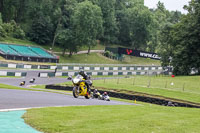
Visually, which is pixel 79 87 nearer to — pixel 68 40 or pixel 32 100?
pixel 32 100

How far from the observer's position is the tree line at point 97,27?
6022 centimetres

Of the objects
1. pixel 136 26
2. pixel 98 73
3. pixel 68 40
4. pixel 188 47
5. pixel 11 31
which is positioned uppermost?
pixel 136 26

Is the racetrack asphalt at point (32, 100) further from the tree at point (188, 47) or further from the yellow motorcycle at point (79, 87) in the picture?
the tree at point (188, 47)

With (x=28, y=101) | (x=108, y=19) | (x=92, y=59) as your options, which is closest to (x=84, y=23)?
(x=92, y=59)

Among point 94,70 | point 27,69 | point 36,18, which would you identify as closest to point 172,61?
point 94,70

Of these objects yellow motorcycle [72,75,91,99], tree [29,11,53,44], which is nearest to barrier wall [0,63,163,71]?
tree [29,11,53,44]

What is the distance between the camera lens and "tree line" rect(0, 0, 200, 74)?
60219mm

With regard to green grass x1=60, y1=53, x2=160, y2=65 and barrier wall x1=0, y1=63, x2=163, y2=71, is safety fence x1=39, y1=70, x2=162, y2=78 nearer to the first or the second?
barrier wall x1=0, y1=63, x2=163, y2=71

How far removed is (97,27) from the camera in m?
86.1

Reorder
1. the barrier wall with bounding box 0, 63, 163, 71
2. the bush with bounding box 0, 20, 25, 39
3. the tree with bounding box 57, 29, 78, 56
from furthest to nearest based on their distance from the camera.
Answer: the tree with bounding box 57, 29, 78, 56
the bush with bounding box 0, 20, 25, 39
the barrier wall with bounding box 0, 63, 163, 71

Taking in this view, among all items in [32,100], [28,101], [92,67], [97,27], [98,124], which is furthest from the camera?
[97,27]

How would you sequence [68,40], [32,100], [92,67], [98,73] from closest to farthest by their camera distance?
[32,100]
[98,73]
[92,67]
[68,40]

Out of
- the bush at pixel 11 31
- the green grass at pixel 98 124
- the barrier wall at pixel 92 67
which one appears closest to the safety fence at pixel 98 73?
the barrier wall at pixel 92 67

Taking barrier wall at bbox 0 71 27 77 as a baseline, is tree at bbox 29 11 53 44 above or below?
above
